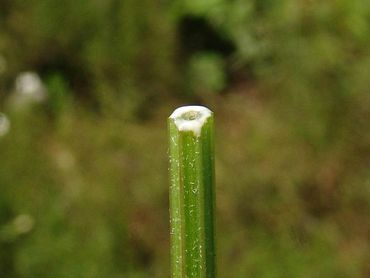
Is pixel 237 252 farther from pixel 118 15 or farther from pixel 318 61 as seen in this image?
pixel 118 15

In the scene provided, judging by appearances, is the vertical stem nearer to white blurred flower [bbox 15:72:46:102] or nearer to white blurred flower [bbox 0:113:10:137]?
white blurred flower [bbox 0:113:10:137]

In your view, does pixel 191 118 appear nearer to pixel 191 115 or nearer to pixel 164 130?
pixel 191 115

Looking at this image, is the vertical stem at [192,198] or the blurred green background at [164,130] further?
the blurred green background at [164,130]

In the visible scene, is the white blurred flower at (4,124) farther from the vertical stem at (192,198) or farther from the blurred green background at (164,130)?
the vertical stem at (192,198)

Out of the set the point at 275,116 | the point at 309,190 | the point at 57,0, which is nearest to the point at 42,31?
the point at 57,0

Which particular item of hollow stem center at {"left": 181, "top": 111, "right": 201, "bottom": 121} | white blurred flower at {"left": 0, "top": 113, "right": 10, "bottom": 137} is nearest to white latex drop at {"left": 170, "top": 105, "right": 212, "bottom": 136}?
hollow stem center at {"left": 181, "top": 111, "right": 201, "bottom": 121}

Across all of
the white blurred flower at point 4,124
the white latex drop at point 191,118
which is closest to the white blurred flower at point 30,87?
the white blurred flower at point 4,124
